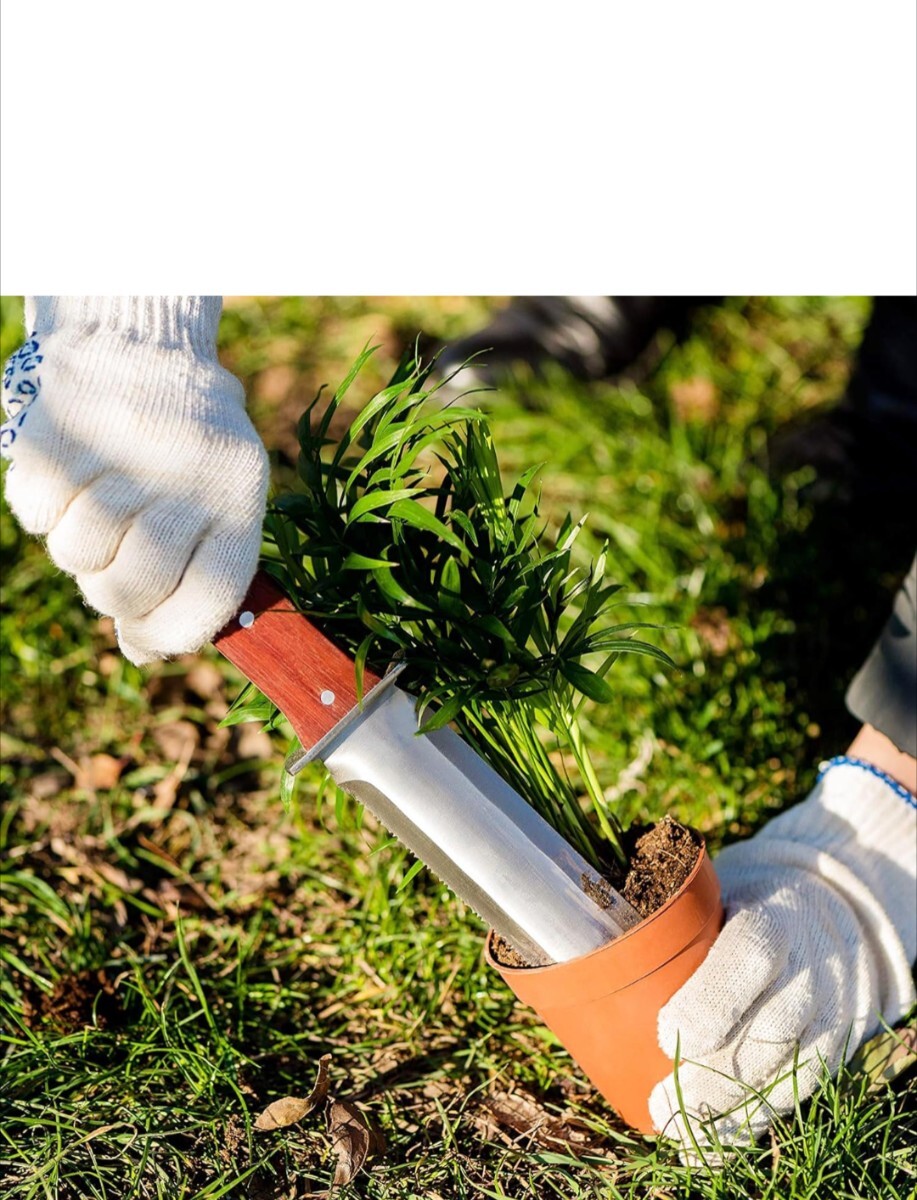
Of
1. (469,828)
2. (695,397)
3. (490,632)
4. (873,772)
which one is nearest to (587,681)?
(490,632)

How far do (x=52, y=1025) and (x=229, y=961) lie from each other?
11.7 inches

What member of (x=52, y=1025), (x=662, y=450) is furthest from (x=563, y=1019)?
(x=662, y=450)

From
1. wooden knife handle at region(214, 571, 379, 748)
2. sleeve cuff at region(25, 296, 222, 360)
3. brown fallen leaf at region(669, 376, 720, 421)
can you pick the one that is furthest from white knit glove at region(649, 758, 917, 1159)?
brown fallen leaf at region(669, 376, 720, 421)

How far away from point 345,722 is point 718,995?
62cm

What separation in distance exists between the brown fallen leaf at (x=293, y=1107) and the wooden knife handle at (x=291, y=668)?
1.91ft

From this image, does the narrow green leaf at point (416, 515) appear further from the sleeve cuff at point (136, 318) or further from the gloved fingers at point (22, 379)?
the gloved fingers at point (22, 379)

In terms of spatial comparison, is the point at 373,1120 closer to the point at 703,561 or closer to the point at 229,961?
the point at 229,961

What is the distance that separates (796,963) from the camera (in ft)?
5.41

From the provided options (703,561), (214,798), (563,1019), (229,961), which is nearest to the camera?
(563,1019)

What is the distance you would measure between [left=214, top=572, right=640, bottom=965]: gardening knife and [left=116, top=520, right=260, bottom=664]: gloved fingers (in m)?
0.04

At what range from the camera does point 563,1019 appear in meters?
1.59

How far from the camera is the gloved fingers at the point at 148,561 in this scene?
1391 mm

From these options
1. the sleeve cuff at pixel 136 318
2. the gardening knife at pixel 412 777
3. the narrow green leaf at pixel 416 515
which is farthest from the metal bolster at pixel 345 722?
the sleeve cuff at pixel 136 318

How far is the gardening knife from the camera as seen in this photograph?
1.47 metres
